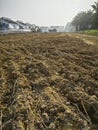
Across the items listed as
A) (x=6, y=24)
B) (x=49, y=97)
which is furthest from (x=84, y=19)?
(x=49, y=97)

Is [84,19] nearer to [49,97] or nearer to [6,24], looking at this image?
[6,24]

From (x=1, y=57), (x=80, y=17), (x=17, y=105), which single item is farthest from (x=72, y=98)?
(x=80, y=17)

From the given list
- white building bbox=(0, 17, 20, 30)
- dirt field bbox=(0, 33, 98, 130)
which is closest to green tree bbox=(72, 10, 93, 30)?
white building bbox=(0, 17, 20, 30)

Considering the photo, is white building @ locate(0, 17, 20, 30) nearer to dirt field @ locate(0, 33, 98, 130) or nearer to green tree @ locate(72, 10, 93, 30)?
green tree @ locate(72, 10, 93, 30)

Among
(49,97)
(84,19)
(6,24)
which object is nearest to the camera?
(49,97)

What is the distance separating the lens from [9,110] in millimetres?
4090

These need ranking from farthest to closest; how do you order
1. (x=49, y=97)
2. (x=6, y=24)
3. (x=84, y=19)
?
(x=84, y=19)
(x=6, y=24)
(x=49, y=97)

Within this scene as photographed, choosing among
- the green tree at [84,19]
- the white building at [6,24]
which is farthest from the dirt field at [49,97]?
the green tree at [84,19]

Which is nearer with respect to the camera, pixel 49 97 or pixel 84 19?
pixel 49 97

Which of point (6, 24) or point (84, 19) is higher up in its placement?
point (6, 24)

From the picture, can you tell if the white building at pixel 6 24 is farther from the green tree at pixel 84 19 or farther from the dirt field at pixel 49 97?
the dirt field at pixel 49 97

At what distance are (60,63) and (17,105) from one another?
11.7 ft

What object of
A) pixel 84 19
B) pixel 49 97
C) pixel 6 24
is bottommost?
pixel 84 19

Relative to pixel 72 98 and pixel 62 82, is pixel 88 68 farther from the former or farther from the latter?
pixel 72 98
